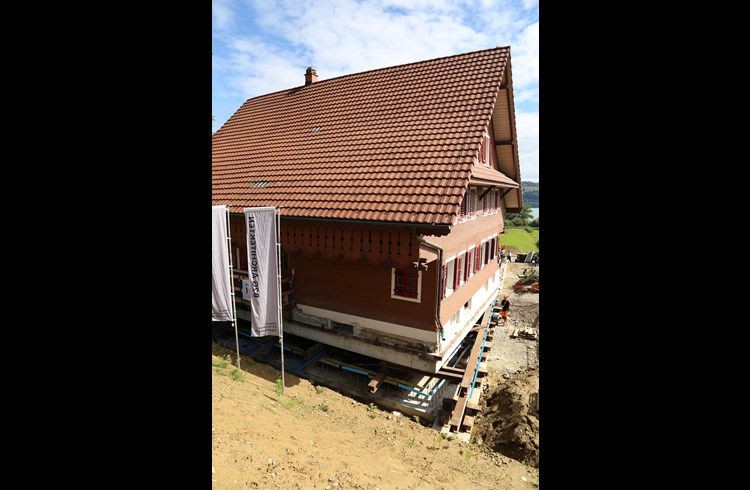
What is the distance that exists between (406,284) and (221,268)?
188 inches

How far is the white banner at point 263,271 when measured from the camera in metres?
9.12

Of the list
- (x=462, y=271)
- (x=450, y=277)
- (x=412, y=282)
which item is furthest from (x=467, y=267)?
(x=412, y=282)

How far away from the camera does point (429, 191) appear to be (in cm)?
904

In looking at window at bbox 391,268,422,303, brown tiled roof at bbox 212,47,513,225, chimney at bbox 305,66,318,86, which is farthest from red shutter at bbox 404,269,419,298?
chimney at bbox 305,66,318,86

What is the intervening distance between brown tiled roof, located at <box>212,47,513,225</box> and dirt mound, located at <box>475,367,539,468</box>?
5097 millimetres

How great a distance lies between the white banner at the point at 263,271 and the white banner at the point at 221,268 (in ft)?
2.13

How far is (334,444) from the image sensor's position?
649cm

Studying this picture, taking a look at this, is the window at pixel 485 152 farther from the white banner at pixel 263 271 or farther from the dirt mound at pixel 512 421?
the white banner at pixel 263 271

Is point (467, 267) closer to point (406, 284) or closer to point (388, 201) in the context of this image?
point (406, 284)

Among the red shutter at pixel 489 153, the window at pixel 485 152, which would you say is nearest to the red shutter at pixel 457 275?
the window at pixel 485 152
